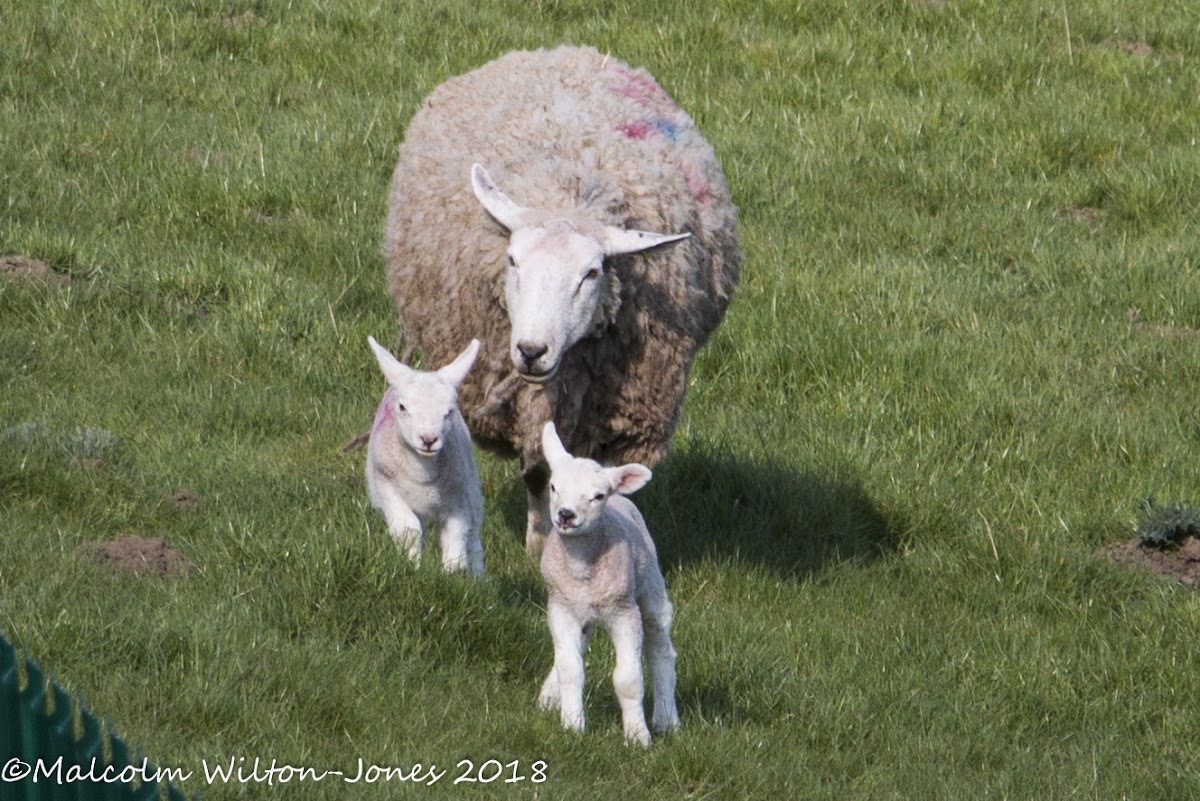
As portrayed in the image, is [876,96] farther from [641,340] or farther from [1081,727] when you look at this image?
[1081,727]

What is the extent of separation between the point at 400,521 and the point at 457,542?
0.69 feet

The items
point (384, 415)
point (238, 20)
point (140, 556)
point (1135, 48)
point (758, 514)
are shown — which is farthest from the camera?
point (1135, 48)

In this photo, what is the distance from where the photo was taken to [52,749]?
9.89 ft

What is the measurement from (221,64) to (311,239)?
2427mm

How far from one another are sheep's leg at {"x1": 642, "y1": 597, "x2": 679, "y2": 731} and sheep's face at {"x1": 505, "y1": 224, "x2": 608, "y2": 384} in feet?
3.13

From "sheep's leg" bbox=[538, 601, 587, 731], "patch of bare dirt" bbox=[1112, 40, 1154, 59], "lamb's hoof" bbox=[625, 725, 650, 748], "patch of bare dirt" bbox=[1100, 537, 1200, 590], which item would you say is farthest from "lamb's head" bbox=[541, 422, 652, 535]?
"patch of bare dirt" bbox=[1112, 40, 1154, 59]

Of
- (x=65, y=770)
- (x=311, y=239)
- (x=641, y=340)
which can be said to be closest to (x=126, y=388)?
(x=311, y=239)

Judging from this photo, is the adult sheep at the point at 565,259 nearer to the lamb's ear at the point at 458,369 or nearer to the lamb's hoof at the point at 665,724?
the lamb's ear at the point at 458,369

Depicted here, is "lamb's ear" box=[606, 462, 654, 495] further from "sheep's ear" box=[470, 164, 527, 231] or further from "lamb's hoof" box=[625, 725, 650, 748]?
"sheep's ear" box=[470, 164, 527, 231]

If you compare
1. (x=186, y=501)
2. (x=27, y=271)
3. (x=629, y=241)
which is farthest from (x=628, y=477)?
(x=27, y=271)

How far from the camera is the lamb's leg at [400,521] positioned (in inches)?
202

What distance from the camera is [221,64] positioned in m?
10.4

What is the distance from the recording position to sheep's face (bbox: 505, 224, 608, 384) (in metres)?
5.27

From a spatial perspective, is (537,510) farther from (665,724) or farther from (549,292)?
(665,724)
